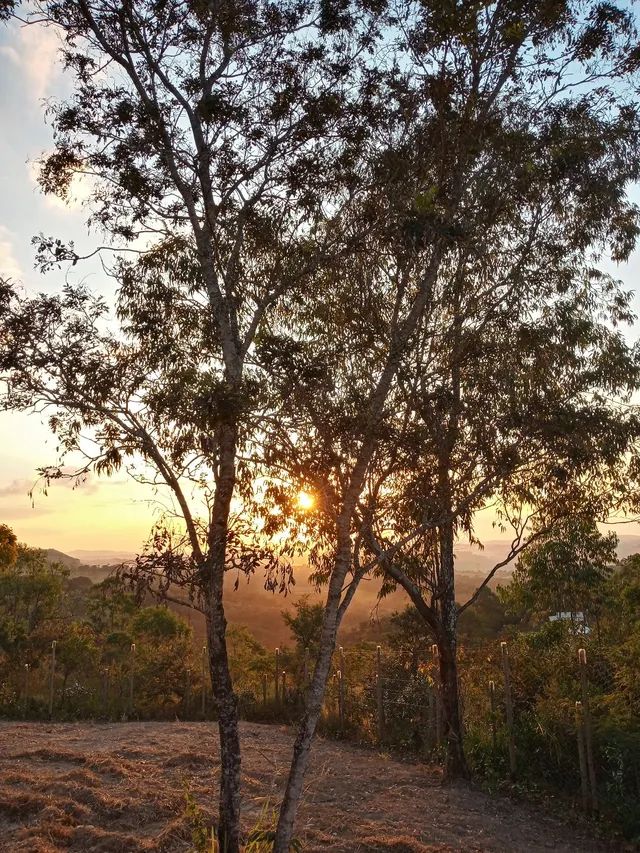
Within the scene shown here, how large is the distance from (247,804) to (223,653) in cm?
316

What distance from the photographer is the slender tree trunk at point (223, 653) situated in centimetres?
710

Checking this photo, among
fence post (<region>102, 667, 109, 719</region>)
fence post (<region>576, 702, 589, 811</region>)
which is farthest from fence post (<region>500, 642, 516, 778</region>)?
fence post (<region>102, 667, 109, 719</region>)

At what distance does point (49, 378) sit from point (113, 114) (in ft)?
9.84

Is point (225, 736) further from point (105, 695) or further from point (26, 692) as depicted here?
point (26, 692)

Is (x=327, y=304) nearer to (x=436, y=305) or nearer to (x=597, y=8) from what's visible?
(x=436, y=305)

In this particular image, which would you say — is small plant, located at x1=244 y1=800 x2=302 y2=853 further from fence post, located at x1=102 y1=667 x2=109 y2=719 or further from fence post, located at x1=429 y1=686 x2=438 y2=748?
fence post, located at x1=102 y1=667 x2=109 y2=719

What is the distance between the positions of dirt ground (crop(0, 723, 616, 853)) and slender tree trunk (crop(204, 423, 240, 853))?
58 cm

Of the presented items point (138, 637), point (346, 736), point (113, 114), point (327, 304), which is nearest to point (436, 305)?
point (327, 304)

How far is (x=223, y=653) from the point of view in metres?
7.45

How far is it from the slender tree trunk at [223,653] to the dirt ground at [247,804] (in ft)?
1.91

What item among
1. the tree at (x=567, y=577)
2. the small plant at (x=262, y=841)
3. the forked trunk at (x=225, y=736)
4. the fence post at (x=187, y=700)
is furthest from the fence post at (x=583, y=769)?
the fence post at (x=187, y=700)

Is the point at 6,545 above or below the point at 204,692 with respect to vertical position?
above

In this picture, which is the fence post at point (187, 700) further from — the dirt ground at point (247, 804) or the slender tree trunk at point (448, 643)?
the slender tree trunk at point (448, 643)

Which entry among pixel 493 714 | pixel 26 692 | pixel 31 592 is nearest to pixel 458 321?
pixel 493 714
